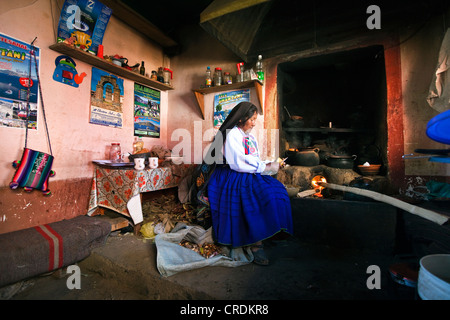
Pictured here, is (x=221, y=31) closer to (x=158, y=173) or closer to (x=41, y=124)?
(x=158, y=173)

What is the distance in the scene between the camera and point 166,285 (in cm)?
171

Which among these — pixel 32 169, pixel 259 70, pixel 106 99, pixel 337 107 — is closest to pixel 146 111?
pixel 106 99

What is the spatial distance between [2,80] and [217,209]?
2.70 m

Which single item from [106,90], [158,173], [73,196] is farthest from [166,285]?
[106,90]

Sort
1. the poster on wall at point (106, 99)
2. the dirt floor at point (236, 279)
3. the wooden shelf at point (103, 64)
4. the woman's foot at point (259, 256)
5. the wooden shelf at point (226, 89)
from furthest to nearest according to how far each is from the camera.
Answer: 1. the wooden shelf at point (226, 89)
2. the poster on wall at point (106, 99)
3. the wooden shelf at point (103, 64)
4. the woman's foot at point (259, 256)
5. the dirt floor at point (236, 279)

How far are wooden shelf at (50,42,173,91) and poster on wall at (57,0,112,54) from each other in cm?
11

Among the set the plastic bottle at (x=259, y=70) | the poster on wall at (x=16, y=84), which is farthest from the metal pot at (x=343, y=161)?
the poster on wall at (x=16, y=84)

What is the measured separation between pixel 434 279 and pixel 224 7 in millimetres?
3034

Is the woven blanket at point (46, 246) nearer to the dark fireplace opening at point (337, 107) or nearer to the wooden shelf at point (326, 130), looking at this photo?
the dark fireplace opening at point (337, 107)

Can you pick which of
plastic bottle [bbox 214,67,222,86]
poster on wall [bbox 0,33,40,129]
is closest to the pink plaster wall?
poster on wall [bbox 0,33,40,129]

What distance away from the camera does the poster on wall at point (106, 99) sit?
3.17 m

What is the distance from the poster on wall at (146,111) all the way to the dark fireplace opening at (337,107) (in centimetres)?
239

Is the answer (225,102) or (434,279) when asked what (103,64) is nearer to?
(225,102)

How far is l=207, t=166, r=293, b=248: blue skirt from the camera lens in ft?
6.64
